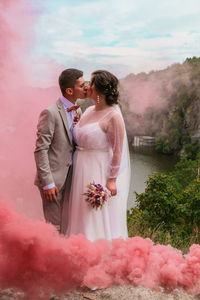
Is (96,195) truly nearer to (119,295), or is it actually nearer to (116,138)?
(116,138)

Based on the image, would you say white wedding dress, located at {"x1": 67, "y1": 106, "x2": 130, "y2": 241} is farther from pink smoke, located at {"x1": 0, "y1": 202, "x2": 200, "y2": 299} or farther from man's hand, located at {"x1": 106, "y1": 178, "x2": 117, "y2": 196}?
pink smoke, located at {"x1": 0, "y1": 202, "x2": 200, "y2": 299}

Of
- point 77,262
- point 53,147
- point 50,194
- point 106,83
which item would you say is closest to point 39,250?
point 77,262

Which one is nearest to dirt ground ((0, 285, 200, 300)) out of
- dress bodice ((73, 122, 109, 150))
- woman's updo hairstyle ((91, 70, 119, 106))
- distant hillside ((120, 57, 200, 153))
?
dress bodice ((73, 122, 109, 150))

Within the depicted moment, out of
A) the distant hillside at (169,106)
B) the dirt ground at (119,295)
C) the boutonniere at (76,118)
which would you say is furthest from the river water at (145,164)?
the dirt ground at (119,295)

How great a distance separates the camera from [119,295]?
3.57 metres

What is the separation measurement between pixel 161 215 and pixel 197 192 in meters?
0.90

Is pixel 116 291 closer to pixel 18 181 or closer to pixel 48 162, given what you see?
pixel 48 162

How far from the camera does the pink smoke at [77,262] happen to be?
3.29m

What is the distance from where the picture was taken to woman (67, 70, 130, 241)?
12.9ft

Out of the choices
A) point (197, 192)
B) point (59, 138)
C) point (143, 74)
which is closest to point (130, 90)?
point (143, 74)

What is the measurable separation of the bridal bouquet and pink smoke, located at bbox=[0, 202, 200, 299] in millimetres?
471

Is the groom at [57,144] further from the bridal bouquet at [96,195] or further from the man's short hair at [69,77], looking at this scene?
the bridal bouquet at [96,195]

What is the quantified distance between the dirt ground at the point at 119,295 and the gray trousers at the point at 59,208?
875 millimetres

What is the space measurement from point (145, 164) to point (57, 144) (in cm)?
3980
